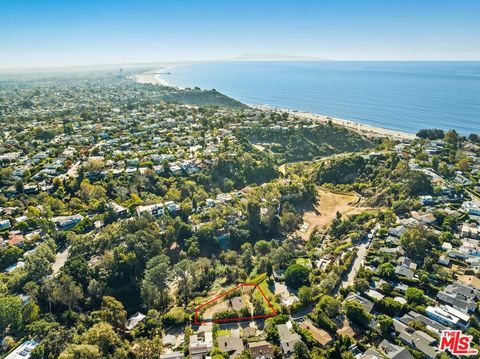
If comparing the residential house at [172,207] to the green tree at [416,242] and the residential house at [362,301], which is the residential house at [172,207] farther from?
the green tree at [416,242]

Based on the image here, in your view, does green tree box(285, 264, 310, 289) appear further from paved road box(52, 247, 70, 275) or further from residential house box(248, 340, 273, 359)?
paved road box(52, 247, 70, 275)

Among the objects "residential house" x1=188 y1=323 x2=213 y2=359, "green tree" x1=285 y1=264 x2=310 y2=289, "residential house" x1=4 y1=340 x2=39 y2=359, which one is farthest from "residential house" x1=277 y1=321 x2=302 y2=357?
"residential house" x1=4 y1=340 x2=39 y2=359

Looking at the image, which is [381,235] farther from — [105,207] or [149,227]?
[105,207]

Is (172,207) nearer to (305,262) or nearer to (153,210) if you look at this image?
(153,210)

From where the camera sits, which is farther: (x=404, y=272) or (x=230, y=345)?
(x=404, y=272)

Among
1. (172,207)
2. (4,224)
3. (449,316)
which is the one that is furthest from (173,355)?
(4,224)
